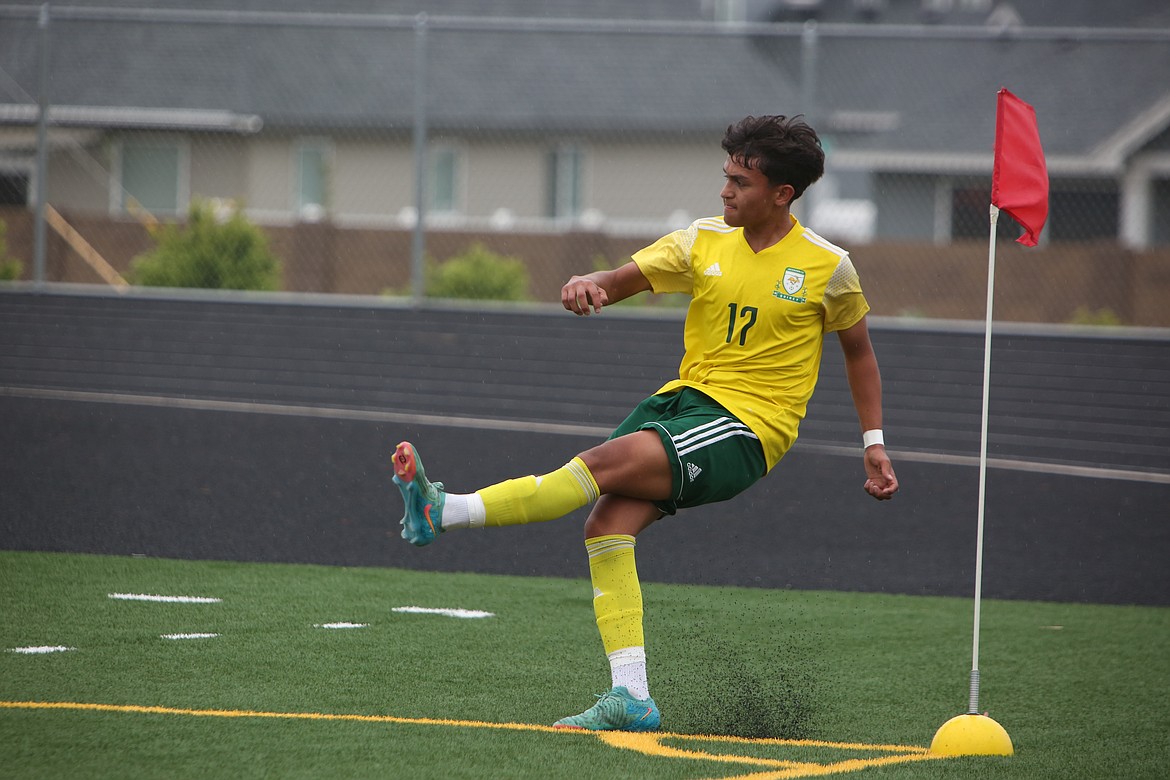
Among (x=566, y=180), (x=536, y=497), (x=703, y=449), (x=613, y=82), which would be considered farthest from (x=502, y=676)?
(x=613, y=82)

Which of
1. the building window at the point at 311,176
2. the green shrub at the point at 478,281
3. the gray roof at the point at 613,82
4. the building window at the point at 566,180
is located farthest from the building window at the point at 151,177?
the green shrub at the point at 478,281

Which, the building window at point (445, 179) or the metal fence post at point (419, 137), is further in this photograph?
the building window at point (445, 179)

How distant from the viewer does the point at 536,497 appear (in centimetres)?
447

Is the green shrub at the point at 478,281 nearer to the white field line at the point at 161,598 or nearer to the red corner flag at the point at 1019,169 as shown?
the white field line at the point at 161,598

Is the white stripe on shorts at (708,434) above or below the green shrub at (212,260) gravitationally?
below

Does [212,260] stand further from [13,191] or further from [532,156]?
[532,156]

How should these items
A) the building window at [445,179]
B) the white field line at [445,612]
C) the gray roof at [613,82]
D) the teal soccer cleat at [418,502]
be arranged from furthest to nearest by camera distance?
the building window at [445,179] < the gray roof at [613,82] < the white field line at [445,612] < the teal soccer cleat at [418,502]

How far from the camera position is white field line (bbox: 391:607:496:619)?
256 inches

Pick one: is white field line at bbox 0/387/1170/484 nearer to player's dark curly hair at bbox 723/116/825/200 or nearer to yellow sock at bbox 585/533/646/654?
player's dark curly hair at bbox 723/116/825/200

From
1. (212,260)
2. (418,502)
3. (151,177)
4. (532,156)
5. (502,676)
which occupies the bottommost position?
(502,676)

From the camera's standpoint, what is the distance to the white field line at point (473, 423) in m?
11.3

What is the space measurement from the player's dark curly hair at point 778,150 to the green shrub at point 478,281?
497 inches

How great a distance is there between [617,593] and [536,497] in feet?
1.53

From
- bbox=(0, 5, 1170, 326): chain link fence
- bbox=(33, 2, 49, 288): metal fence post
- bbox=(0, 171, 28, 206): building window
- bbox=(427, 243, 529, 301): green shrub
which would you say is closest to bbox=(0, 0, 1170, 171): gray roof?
bbox=(0, 5, 1170, 326): chain link fence
